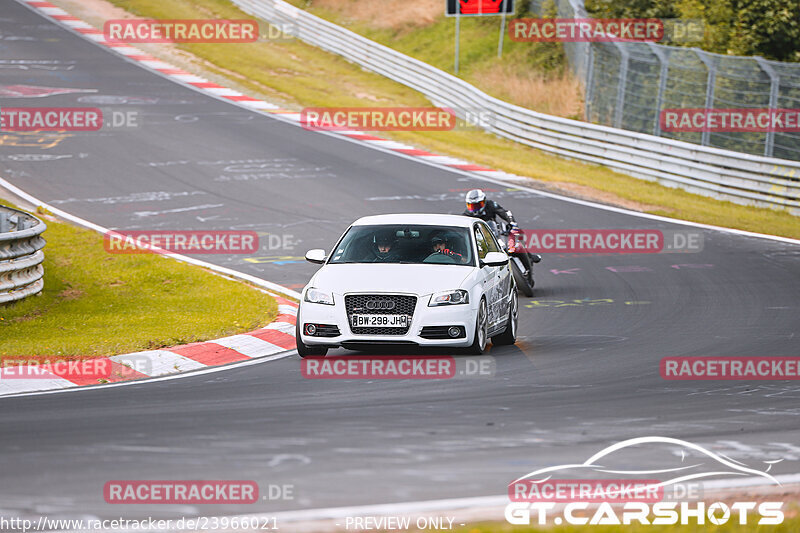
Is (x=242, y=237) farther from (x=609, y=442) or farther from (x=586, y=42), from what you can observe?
(x=586, y=42)

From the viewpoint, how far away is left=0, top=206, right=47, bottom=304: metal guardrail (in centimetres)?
1307

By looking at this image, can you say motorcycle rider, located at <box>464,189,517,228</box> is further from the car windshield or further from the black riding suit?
the car windshield

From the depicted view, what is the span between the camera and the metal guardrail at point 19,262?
1307cm

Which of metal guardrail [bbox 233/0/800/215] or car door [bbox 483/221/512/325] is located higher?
car door [bbox 483/221/512/325]

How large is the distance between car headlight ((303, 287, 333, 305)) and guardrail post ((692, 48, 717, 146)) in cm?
1645

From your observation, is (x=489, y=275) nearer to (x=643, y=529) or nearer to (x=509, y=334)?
(x=509, y=334)

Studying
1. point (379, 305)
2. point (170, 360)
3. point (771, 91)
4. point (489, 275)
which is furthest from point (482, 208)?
point (771, 91)

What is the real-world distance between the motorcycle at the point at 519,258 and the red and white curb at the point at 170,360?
3711 mm

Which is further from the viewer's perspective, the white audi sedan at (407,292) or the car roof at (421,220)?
the car roof at (421,220)

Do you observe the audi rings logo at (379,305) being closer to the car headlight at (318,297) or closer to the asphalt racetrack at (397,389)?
the car headlight at (318,297)

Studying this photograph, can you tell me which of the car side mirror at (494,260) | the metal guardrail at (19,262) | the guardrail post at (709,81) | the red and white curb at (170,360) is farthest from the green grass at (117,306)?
the guardrail post at (709,81)

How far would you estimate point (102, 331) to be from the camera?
495 inches

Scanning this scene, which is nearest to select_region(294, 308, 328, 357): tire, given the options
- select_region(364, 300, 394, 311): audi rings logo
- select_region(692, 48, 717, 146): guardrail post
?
select_region(364, 300, 394, 311): audi rings logo

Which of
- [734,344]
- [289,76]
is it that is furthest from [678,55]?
[734,344]
